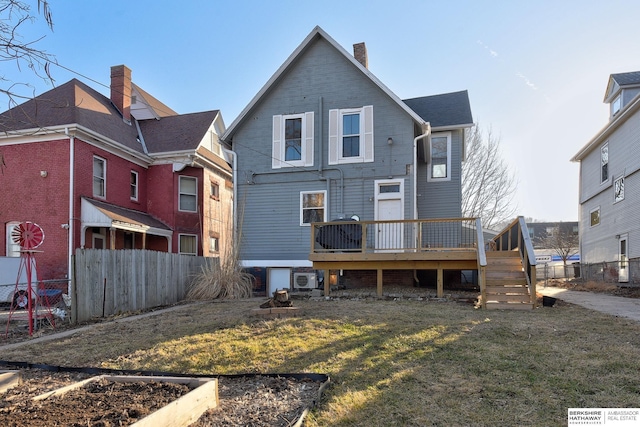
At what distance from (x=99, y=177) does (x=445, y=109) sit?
12668mm

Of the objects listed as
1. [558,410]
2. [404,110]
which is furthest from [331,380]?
[404,110]

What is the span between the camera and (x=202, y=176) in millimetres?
16719

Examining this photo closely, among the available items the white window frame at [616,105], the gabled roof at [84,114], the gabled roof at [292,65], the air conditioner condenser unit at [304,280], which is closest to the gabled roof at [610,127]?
the white window frame at [616,105]

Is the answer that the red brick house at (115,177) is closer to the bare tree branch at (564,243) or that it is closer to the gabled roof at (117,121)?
the gabled roof at (117,121)

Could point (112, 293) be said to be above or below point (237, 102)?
below

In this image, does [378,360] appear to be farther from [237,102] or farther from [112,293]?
[237,102]

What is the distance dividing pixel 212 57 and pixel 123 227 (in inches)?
260

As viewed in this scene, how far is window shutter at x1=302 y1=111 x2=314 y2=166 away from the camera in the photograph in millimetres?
12805

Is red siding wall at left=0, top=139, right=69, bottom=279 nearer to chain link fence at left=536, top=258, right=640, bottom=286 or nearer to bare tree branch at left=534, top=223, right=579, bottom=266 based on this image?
chain link fence at left=536, top=258, right=640, bottom=286

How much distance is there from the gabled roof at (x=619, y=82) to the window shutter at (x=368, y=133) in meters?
11.7

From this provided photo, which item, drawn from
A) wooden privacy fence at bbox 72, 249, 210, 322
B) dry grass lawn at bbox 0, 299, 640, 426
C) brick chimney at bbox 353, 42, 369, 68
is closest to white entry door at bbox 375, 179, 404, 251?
dry grass lawn at bbox 0, 299, 640, 426

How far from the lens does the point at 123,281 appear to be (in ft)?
29.7

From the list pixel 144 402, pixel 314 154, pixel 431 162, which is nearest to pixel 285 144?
pixel 314 154

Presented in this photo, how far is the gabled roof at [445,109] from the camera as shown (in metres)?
13.9
